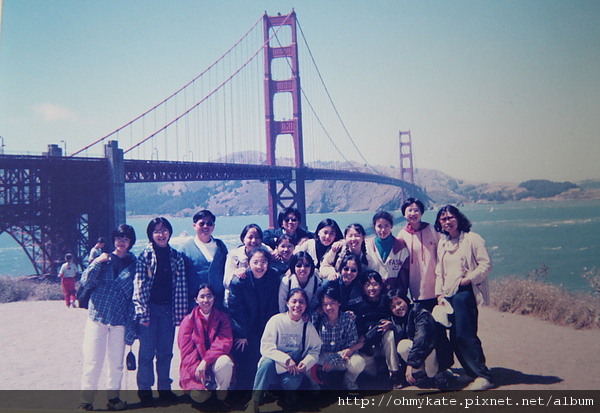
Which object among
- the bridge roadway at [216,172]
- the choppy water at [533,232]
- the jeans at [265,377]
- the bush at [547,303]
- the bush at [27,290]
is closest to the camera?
the jeans at [265,377]

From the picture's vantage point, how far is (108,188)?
6688 millimetres

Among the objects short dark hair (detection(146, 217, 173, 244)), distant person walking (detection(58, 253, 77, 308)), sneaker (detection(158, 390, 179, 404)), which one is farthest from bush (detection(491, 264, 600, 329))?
distant person walking (detection(58, 253, 77, 308))

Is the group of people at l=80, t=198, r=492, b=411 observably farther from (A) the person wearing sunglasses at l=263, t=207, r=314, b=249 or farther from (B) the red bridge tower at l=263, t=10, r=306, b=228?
(B) the red bridge tower at l=263, t=10, r=306, b=228

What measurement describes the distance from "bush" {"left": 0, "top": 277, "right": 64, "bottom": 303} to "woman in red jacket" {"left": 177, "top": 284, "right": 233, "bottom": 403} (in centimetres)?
514

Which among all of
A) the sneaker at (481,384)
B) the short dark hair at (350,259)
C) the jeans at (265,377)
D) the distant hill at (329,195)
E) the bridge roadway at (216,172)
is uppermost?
the bridge roadway at (216,172)

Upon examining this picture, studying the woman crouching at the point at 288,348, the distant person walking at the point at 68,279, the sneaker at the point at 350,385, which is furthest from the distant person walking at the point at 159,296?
the distant person walking at the point at 68,279

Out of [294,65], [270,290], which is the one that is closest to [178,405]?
[270,290]

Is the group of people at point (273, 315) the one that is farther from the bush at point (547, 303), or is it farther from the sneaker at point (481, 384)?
the bush at point (547, 303)

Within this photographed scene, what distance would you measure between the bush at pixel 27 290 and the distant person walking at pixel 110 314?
4689mm

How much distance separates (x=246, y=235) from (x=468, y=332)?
1.49 metres

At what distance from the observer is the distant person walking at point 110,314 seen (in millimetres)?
2529

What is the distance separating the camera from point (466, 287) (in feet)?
8.68

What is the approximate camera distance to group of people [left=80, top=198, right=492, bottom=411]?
251 centimetres

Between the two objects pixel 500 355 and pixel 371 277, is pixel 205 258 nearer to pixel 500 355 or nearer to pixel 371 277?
pixel 371 277
